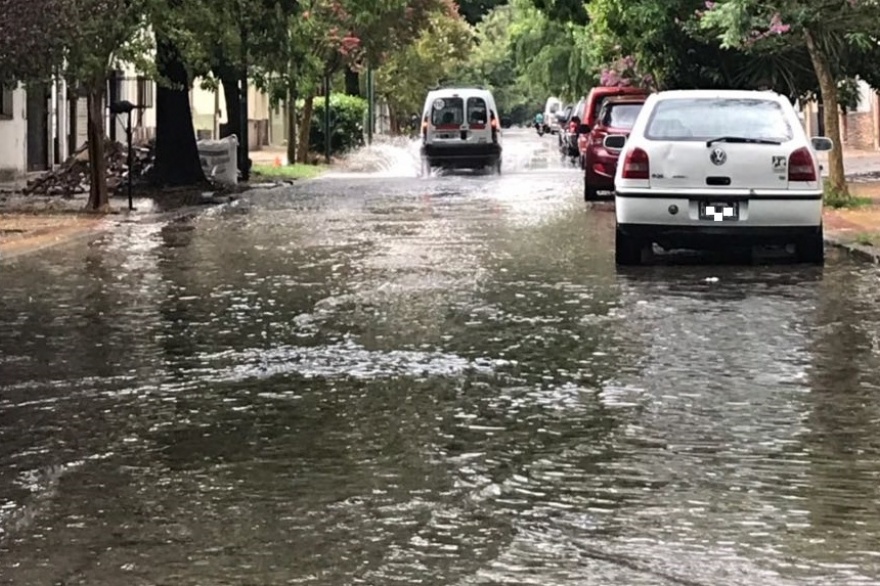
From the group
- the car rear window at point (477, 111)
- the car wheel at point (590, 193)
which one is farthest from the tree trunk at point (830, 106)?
the car rear window at point (477, 111)

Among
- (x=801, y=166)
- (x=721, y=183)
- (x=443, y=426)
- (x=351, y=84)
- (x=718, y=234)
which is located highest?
(x=351, y=84)

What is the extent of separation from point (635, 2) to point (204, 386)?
22698mm

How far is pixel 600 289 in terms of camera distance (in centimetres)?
1312

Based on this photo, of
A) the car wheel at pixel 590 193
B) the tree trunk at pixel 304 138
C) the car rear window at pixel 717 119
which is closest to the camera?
the car rear window at pixel 717 119

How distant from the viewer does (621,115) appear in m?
25.7

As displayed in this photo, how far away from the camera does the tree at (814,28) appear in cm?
2102

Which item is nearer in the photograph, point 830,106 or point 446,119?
point 830,106

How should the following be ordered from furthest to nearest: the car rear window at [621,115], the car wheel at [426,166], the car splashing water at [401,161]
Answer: the car splashing water at [401,161] → the car wheel at [426,166] → the car rear window at [621,115]

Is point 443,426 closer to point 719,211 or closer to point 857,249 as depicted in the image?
point 719,211

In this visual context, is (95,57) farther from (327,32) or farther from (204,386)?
(327,32)

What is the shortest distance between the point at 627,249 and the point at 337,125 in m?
35.4

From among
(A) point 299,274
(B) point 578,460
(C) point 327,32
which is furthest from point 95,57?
(C) point 327,32

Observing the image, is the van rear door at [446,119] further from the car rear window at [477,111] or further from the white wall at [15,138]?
the white wall at [15,138]

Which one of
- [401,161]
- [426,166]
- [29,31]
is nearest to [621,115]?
[29,31]
